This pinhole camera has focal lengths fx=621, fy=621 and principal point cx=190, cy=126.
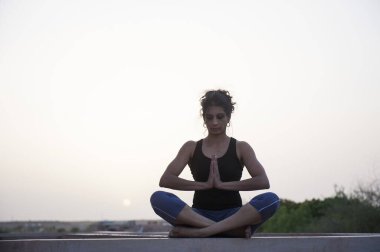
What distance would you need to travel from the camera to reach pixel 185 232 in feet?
17.1

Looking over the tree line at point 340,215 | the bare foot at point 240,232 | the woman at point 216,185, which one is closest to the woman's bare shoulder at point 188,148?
the woman at point 216,185

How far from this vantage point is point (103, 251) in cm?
474

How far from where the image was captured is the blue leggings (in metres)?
5.24

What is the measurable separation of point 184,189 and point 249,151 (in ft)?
2.21

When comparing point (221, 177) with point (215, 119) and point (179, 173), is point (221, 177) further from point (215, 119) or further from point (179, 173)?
point (215, 119)

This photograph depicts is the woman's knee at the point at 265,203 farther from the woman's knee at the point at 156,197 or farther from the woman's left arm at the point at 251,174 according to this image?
the woman's knee at the point at 156,197

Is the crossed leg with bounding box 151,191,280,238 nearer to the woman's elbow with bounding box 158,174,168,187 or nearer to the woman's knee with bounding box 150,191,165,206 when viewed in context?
the woman's knee with bounding box 150,191,165,206

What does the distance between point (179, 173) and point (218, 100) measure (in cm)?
75

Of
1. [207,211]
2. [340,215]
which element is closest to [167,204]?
[207,211]

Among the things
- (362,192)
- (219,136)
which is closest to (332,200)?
(362,192)

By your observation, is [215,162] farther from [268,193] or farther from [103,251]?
[103,251]

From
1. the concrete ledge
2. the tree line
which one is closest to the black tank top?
the concrete ledge

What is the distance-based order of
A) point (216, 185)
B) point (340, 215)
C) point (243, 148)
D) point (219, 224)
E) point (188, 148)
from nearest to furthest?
point (219, 224)
point (216, 185)
point (243, 148)
point (188, 148)
point (340, 215)

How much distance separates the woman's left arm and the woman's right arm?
0.52ft
